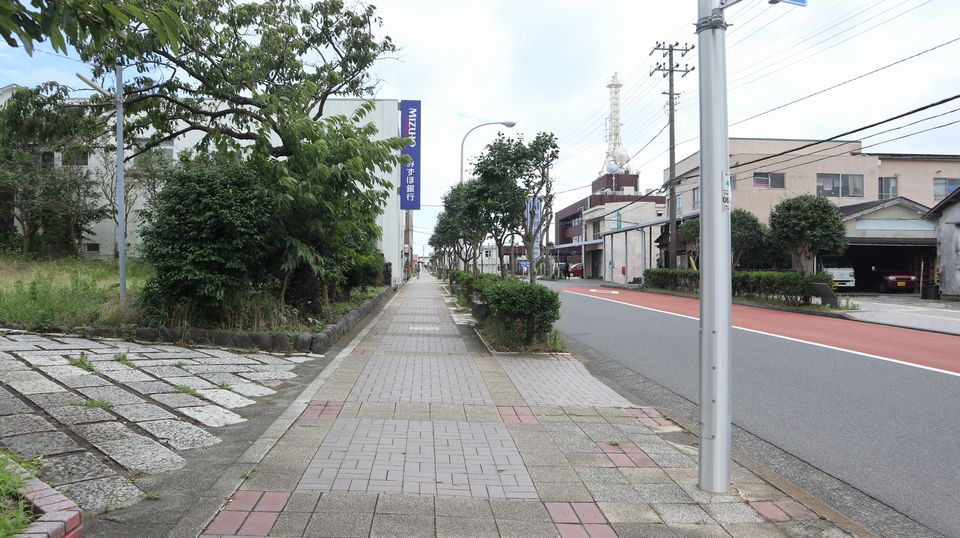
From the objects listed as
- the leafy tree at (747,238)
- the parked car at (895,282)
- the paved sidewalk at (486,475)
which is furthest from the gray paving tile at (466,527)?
the parked car at (895,282)

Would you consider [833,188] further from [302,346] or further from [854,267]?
[302,346]

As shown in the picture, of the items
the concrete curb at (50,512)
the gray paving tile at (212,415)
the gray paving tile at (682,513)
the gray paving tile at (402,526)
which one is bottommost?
the gray paving tile at (682,513)

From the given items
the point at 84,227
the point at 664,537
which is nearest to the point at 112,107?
the point at 664,537

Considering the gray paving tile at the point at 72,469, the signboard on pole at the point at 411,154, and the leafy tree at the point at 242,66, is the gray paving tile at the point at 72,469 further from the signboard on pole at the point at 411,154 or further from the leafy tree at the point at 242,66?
the signboard on pole at the point at 411,154

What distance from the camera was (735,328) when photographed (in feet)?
48.0

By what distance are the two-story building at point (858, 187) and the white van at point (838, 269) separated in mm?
794

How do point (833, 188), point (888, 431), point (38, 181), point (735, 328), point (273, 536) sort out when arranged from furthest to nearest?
point (833, 188) → point (38, 181) → point (735, 328) → point (888, 431) → point (273, 536)

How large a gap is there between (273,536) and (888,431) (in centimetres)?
584

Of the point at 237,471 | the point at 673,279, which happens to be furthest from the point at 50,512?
the point at 673,279

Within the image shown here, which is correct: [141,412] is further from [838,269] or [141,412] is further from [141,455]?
[838,269]

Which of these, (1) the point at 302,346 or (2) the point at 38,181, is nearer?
(1) the point at 302,346

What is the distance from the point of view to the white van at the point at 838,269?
1217 inches

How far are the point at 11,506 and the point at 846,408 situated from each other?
302 inches

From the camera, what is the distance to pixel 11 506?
124 inches
